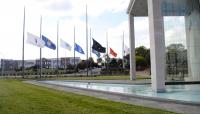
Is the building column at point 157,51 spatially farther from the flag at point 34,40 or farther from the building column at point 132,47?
the flag at point 34,40

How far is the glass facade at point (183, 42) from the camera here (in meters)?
27.0

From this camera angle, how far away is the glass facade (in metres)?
27.0

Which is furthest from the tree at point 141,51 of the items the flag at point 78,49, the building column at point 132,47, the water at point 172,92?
the water at point 172,92

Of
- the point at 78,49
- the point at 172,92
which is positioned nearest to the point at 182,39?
the point at 172,92

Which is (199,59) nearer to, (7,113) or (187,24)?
(187,24)

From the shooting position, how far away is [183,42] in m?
27.4

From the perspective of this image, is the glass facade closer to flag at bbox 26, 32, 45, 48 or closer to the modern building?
the modern building

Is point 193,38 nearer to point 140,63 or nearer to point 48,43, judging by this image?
point 48,43

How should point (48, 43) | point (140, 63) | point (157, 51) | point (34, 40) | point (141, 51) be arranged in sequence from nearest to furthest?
point (157, 51) → point (34, 40) → point (48, 43) → point (140, 63) → point (141, 51)

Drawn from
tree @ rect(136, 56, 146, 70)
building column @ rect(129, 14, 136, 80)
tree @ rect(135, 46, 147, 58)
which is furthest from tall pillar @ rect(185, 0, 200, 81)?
tree @ rect(135, 46, 147, 58)

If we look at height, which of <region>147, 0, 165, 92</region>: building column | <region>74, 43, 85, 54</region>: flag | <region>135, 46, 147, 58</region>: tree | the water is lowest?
the water

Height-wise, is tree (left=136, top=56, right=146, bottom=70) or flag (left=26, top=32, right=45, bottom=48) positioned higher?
flag (left=26, top=32, right=45, bottom=48)

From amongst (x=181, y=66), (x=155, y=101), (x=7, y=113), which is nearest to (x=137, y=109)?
(x=155, y=101)

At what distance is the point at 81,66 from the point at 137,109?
104 m
